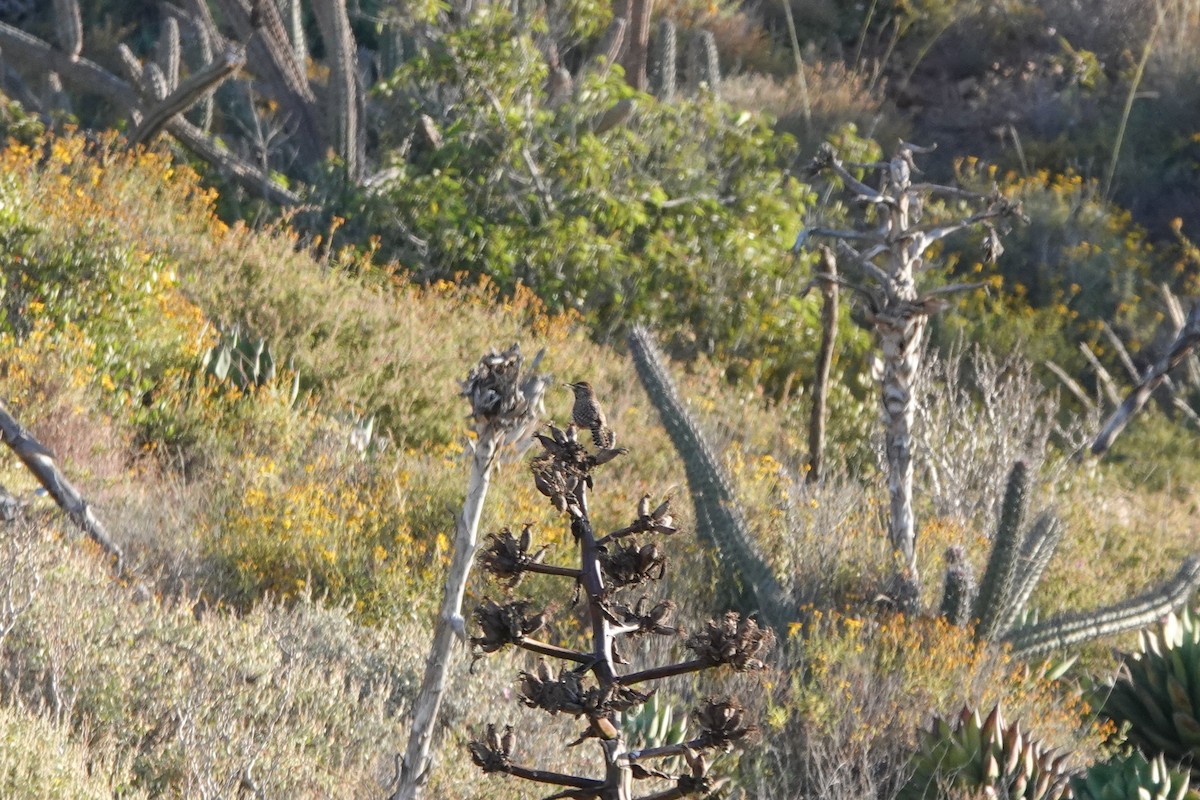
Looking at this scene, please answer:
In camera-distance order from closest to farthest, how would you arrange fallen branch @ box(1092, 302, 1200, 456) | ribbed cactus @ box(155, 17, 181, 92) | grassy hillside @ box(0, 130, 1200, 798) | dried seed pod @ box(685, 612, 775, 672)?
dried seed pod @ box(685, 612, 775, 672), grassy hillside @ box(0, 130, 1200, 798), fallen branch @ box(1092, 302, 1200, 456), ribbed cactus @ box(155, 17, 181, 92)

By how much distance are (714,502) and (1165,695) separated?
6.47 ft

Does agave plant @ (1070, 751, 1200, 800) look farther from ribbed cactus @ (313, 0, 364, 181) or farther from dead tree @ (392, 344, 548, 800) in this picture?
ribbed cactus @ (313, 0, 364, 181)

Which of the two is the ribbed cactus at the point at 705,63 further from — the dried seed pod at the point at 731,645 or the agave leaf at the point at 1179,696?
the dried seed pod at the point at 731,645

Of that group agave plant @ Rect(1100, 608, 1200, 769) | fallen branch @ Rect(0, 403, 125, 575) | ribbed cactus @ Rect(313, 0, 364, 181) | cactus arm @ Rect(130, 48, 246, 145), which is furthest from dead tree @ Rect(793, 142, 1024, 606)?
ribbed cactus @ Rect(313, 0, 364, 181)

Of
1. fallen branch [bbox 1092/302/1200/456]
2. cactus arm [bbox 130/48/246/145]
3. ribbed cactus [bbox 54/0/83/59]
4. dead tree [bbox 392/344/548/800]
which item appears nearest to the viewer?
dead tree [bbox 392/344/548/800]

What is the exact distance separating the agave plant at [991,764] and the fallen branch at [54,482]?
3.06 metres

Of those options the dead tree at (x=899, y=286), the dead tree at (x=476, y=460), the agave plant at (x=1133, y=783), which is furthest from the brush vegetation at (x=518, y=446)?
the dead tree at (x=476, y=460)

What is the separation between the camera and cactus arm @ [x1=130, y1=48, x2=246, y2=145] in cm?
860

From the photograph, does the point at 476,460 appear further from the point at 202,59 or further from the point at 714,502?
the point at 202,59

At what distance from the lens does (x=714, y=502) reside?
19.4 ft

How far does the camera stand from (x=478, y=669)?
475 centimetres

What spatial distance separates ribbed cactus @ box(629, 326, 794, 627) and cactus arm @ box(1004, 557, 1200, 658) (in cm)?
102

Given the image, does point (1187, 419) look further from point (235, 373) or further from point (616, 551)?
point (616, 551)

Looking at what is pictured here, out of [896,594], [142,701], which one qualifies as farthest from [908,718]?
[142,701]
